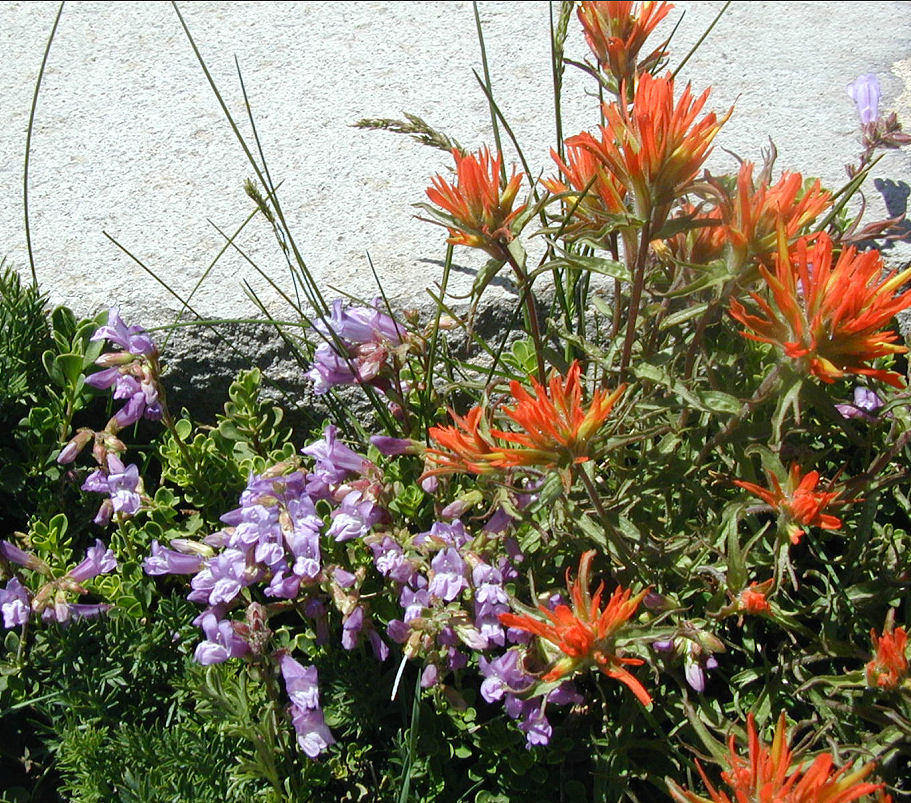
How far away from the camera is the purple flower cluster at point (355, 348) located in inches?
72.2

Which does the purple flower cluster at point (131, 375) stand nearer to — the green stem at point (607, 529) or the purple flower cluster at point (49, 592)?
the purple flower cluster at point (49, 592)

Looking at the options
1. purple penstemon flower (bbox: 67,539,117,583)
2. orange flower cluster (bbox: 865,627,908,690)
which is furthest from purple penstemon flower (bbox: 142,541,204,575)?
orange flower cluster (bbox: 865,627,908,690)

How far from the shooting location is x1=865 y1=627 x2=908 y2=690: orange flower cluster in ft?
5.03

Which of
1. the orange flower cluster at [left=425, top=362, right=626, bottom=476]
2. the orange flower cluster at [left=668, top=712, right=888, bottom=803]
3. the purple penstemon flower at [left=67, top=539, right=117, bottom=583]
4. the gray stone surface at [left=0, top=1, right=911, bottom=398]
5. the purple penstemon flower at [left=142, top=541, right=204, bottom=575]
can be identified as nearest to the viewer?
the orange flower cluster at [left=668, top=712, right=888, bottom=803]

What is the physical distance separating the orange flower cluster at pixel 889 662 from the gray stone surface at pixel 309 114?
4.28 feet

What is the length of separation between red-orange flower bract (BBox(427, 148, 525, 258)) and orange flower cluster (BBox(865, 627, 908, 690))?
88 centimetres

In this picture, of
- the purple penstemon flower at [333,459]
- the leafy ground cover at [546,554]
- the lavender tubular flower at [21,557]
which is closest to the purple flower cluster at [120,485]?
Answer: the leafy ground cover at [546,554]

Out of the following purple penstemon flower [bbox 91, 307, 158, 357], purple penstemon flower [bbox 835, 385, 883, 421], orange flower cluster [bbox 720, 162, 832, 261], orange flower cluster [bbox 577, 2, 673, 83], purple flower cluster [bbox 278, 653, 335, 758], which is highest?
orange flower cluster [bbox 577, 2, 673, 83]

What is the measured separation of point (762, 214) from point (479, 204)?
449 mm

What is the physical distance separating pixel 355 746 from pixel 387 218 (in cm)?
140

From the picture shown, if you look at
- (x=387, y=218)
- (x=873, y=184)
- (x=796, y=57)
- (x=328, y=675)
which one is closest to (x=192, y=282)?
(x=387, y=218)

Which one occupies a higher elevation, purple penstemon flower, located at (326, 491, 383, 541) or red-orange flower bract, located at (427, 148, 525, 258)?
red-orange flower bract, located at (427, 148, 525, 258)

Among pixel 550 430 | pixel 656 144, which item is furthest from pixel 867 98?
pixel 550 430

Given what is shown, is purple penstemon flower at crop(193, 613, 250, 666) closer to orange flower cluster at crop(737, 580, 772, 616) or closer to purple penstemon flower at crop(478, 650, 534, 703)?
purple penstemon flower at crop(478, 650, 534, 703)
